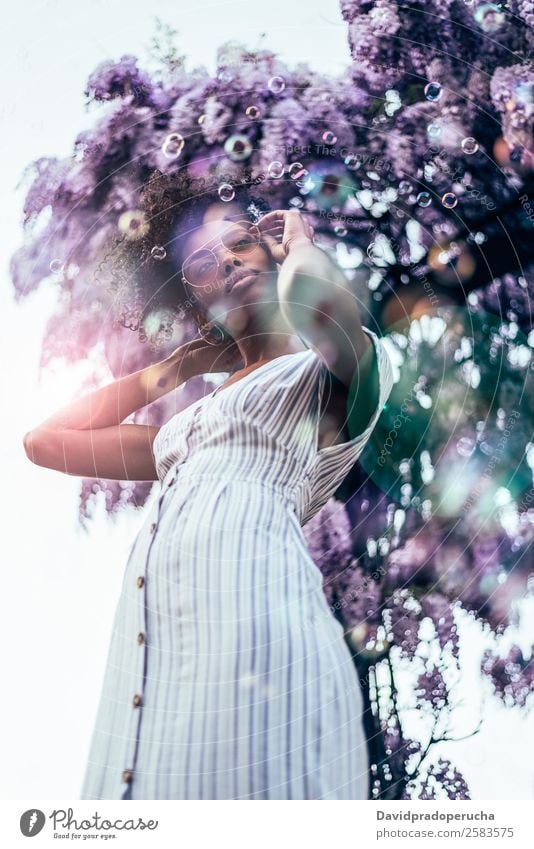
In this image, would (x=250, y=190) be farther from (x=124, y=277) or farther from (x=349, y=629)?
(x=349, y=629)

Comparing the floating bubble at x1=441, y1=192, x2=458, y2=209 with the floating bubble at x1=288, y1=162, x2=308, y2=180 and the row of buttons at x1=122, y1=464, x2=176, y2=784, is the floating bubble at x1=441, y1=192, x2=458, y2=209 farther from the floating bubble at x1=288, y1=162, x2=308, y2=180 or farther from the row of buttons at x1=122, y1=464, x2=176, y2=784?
the row of buttons at x1=122, y1=464, x2=176, y2=784

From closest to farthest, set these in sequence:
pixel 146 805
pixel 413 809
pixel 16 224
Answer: pixel 146 805 < pixel 413 809 < pixel 16 224

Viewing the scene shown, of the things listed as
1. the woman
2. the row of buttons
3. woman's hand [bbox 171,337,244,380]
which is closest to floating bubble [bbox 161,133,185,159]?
the woman

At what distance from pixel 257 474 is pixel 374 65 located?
30.4 inches

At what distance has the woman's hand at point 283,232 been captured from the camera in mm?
1202

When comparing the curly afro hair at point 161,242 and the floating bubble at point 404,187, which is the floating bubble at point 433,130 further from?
the curly afro hair at point 161,242

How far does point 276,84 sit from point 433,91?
0.25 m

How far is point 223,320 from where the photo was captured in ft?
4.33

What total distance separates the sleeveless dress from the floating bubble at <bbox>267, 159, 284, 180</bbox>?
16.4 inches

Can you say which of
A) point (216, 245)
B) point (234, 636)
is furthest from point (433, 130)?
point (234, 636)

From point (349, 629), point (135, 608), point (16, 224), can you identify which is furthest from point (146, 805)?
point (16, 224)

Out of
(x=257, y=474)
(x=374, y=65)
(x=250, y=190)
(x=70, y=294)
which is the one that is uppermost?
(x=374, y=65)

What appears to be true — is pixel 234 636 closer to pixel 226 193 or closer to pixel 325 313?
pixel 325 313

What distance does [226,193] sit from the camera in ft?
4.82
